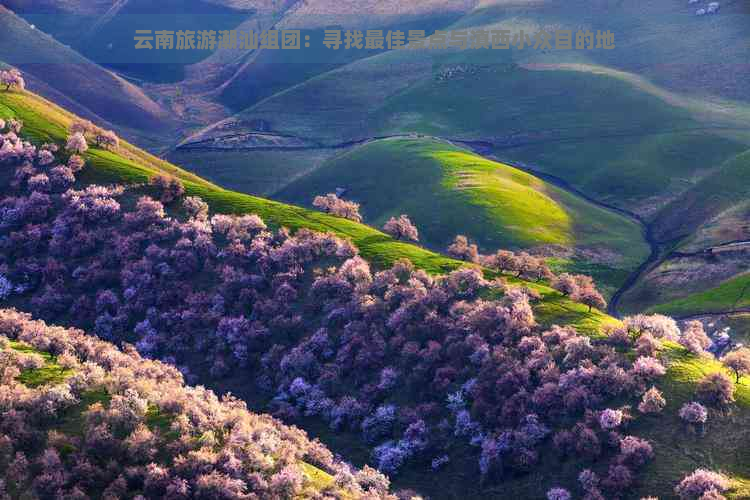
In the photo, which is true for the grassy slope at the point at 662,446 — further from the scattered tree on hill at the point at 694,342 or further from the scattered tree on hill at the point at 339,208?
the scattered tree on hill at the point at 339,208

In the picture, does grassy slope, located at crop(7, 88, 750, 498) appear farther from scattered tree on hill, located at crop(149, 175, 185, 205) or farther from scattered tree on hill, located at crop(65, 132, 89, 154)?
scattered tree on hill, located at crop(65, 132, 89, 154)

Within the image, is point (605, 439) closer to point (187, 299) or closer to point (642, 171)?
point (187, 299)

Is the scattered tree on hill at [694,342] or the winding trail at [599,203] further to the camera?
the winding trail at [599,203]

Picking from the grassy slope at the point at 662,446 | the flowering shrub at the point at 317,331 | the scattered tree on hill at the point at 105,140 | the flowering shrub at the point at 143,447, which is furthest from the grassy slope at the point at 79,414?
the scattered tree on hill at the point at 105,140

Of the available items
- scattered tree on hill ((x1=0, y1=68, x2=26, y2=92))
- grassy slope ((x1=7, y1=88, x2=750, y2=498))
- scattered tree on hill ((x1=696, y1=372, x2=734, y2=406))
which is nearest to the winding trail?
grassy slope ((x1=7, y1=88, x2=750, y2=498))

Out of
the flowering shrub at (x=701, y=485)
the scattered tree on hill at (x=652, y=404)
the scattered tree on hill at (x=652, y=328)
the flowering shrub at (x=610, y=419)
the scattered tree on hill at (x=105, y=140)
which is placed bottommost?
the flowering shrub at (x=701, y=485)

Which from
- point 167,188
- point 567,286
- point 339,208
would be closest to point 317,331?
point 567,286

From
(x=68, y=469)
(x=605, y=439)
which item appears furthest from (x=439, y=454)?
(x=68, y=469)
